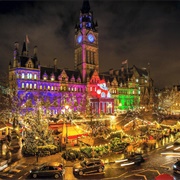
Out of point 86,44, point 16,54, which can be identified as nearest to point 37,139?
point 16,54

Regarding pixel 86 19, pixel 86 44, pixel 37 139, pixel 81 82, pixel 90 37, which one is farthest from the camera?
pixel 86 19

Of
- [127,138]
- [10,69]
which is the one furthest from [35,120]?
[10,69]

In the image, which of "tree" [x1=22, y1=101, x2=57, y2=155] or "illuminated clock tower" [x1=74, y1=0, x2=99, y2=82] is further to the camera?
"illuminated clock tower" [x1=74, y1=0, x2=99, y2=82]

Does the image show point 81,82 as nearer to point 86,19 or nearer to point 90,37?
point 90,37

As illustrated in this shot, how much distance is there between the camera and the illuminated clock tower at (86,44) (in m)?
82.2

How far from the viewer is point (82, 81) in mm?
77750

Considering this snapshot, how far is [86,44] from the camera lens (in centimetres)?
8412

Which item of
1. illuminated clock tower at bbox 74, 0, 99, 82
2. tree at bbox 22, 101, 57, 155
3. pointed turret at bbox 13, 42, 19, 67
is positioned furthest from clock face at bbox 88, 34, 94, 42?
tree at bbox 22, 101, 57, 155

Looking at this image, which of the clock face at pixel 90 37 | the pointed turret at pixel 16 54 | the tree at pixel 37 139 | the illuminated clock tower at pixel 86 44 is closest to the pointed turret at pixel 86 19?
the illuminated clock tower at pixel 86 44

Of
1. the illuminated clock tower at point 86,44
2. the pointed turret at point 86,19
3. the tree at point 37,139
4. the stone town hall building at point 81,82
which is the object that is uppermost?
the pointed turret at point 86,19

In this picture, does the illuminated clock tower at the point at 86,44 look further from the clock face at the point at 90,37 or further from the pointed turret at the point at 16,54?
the pointed turret at the point at 16,54

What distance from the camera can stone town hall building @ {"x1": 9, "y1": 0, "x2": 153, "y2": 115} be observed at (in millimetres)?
60250

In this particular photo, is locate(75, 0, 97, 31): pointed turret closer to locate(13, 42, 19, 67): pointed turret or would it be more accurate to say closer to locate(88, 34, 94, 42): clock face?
locate(88, 34, 94, 42): clock face

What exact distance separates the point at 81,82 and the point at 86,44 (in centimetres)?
1904
